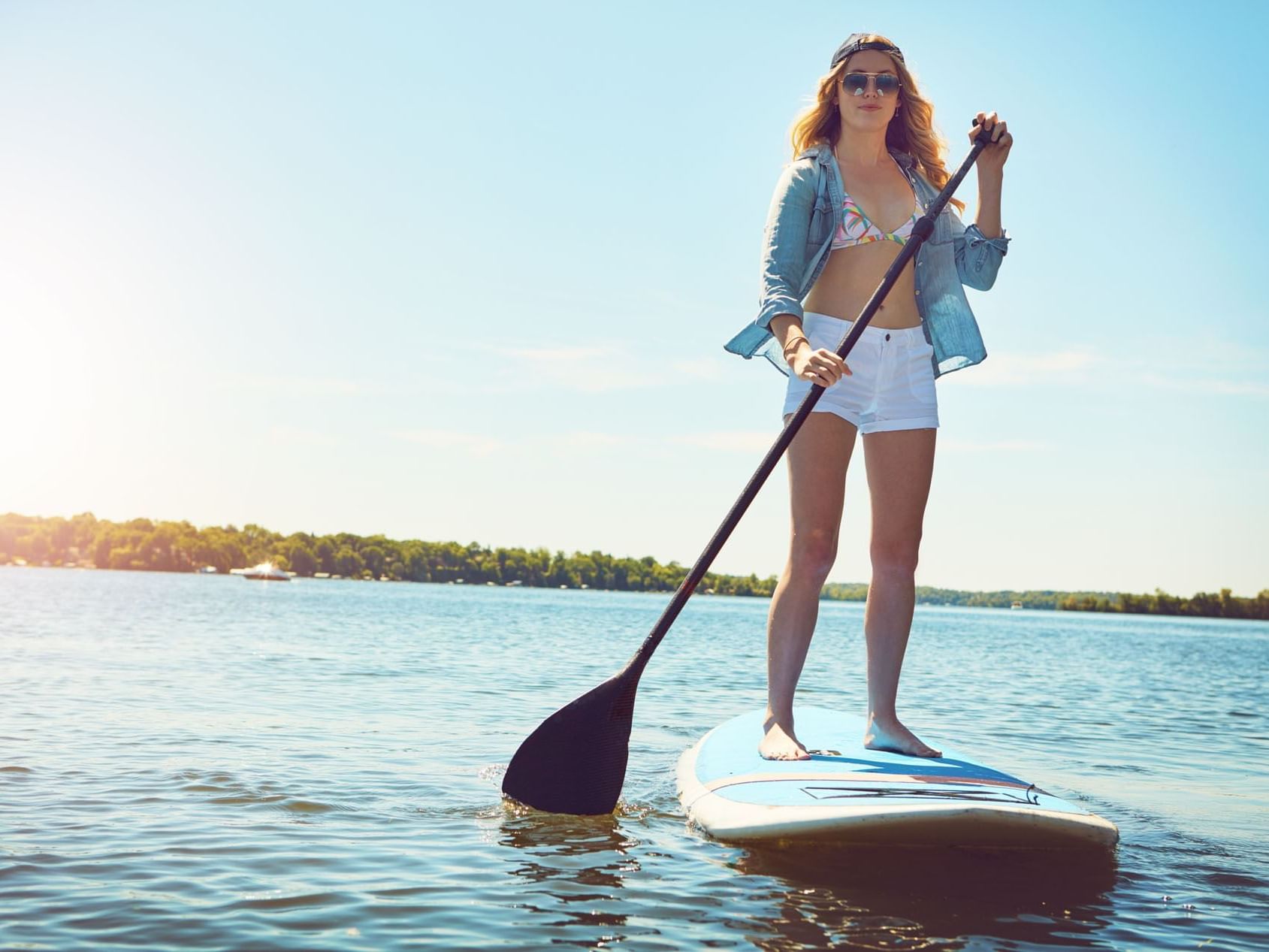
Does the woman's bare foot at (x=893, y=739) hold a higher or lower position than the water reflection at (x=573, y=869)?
higher

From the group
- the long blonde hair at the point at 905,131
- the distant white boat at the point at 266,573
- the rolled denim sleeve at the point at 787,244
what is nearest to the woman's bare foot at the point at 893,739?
the rolled denim sleeve at the point at 787,244

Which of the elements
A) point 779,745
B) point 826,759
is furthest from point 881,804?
point 779,745

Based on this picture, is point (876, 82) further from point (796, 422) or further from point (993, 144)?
point (796, 422)

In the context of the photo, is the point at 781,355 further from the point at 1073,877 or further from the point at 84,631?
the point at 84,631

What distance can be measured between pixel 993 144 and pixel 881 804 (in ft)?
8.42

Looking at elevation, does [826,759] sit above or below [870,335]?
below

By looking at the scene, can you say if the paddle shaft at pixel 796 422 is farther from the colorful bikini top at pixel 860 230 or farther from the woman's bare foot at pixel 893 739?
the woman's bare foot at pixel 893 739

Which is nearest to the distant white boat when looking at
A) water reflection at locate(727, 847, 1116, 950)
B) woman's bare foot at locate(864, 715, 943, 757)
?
woman's bare foot at locate(864, 715, 943, 757)

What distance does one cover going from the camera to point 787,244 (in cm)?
437

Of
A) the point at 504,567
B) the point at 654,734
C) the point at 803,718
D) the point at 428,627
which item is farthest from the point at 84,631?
the point at 504,567

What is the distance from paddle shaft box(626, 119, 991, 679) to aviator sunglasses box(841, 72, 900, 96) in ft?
1.28

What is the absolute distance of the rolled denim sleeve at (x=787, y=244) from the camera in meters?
4.34

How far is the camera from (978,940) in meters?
2.98

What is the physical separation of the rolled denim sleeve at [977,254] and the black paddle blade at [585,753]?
2084mm
